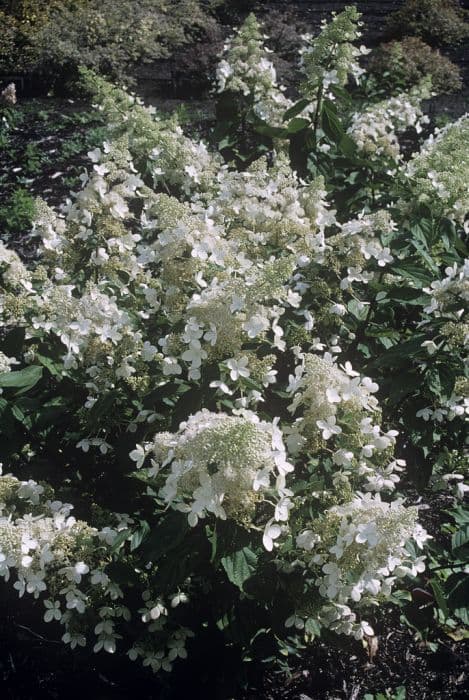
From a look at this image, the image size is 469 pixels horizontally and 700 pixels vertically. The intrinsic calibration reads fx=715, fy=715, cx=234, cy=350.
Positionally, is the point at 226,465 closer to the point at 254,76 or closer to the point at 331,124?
the point at 331,124

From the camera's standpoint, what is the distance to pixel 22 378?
6.91 feet

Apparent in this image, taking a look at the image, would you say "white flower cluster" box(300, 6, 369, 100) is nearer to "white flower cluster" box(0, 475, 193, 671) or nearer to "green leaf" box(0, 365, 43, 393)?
"green leaf" box(0, 365, 43, 393)

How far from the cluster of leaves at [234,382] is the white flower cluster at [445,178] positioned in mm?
19

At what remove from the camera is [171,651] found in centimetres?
215

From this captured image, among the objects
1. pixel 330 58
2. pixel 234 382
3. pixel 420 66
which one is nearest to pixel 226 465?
pixel 234 382

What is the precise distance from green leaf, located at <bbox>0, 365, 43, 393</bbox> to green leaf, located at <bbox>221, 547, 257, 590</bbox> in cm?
81

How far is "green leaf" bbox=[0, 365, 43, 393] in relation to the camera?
2059 mm

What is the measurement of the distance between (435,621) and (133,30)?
9.07 meters

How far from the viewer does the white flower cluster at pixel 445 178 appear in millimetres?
2588

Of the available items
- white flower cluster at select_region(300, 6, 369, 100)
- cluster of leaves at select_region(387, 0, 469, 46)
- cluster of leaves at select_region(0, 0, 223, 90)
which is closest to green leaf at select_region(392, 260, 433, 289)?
white flower cluster at select_region(300, 6, 369, 100)

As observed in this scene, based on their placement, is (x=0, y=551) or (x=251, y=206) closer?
(x=0, y=551)

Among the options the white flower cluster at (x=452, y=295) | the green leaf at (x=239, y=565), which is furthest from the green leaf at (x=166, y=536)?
the white flower cluster at (x=452, y=295)

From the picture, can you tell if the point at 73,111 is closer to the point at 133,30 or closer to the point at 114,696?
the point at 133,30

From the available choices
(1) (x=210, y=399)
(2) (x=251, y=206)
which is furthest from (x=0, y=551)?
(2) (x=251, y=206)
